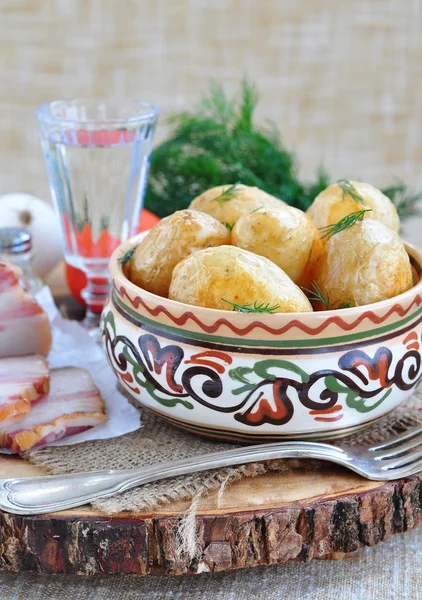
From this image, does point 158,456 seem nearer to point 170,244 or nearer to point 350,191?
point 170,244

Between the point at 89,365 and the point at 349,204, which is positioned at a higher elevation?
the point at 349,204

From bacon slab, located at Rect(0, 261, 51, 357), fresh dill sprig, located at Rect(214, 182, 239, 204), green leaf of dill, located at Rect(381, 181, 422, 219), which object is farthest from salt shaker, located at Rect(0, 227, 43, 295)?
green leaf of dill, located at Rect(381, 181, 422, 219)

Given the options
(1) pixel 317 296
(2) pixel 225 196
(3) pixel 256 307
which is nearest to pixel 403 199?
(2) pixel 225 196

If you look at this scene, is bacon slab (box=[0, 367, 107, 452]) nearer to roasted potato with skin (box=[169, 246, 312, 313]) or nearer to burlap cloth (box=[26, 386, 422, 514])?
burlap cloth (box=[26, 386, 422, 514])

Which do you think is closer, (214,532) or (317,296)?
(214,532)

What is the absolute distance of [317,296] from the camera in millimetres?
1041

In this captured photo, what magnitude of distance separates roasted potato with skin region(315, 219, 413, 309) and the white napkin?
13.1 inches

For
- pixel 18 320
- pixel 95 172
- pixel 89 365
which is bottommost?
pixel 89 365

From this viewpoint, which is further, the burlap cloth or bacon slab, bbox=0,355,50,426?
bacon slab, bbox=0,355,50,426

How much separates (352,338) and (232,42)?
2.04 metres

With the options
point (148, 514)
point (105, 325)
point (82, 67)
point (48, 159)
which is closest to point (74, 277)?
point (48, 159)

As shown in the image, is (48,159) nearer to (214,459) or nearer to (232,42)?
(214,459)

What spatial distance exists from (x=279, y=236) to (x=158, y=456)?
0.32 m

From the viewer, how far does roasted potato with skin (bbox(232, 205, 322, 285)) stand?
3.44 ft
